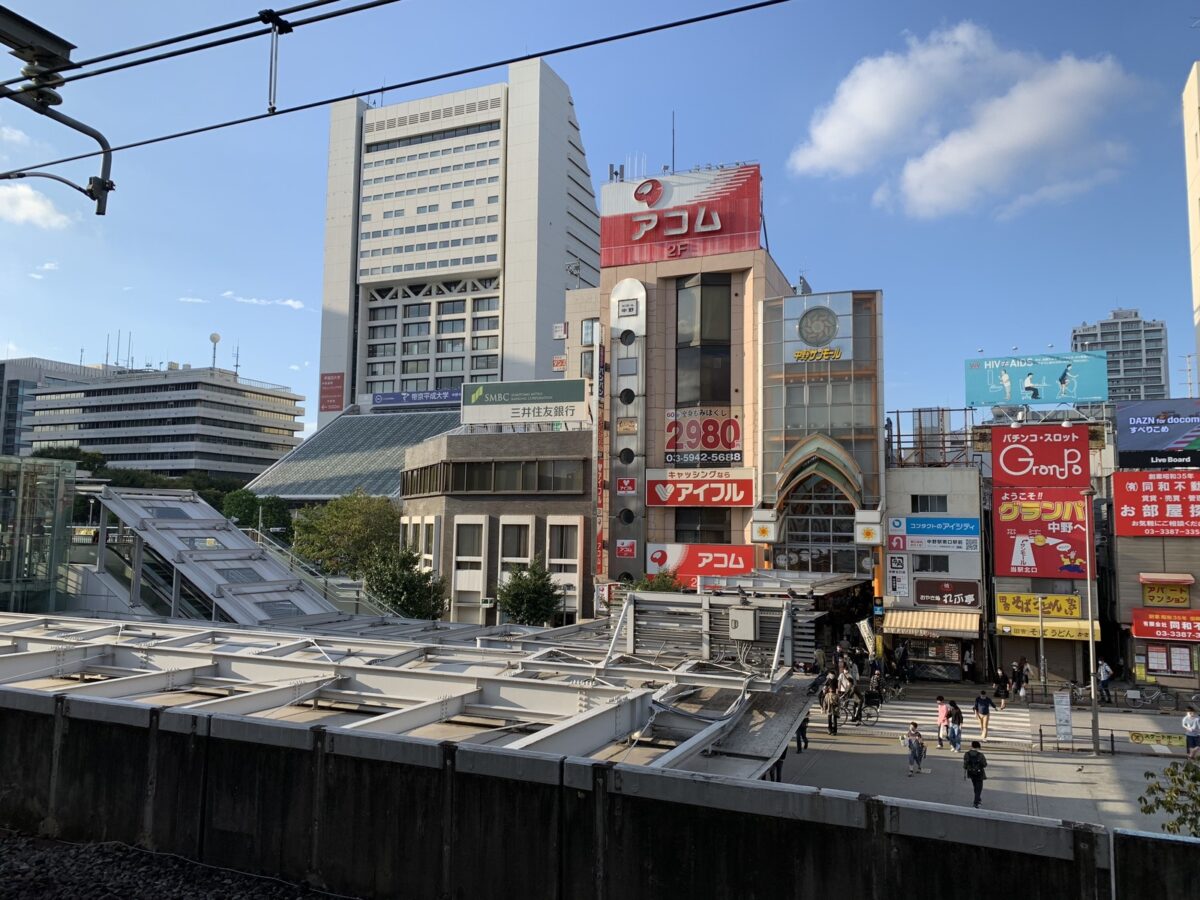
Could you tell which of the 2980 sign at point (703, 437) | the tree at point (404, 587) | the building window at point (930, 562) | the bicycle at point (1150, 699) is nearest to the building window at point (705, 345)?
the 2980 sign at point (703, 437)

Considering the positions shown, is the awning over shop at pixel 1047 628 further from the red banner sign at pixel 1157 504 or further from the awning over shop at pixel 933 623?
the red banner sign at pixel 1157 504

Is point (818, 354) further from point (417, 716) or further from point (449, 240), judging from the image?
point (449, 240)

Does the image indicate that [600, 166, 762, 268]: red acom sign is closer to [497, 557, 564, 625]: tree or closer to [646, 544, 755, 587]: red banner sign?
[646, 544, 755, 587]: red banner sign

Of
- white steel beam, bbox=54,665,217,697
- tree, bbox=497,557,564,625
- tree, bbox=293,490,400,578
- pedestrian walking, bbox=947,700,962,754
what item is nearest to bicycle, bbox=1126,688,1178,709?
pedestrian walking, bbox=947,700,962,754

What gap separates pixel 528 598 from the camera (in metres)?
40.9

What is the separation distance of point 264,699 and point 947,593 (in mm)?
32943

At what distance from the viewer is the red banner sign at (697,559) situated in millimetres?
45406

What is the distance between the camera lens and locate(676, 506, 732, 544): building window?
47.0m

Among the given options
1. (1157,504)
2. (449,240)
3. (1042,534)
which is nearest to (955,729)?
(1042,534)

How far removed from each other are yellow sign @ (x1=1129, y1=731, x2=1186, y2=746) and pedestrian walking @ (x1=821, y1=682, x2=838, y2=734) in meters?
8.62

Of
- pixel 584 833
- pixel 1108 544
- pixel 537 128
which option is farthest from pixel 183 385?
pixel 584 833

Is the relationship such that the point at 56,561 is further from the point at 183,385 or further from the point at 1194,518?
the point at 183,385

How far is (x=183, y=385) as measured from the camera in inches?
5846

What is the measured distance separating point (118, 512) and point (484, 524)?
26.0m
